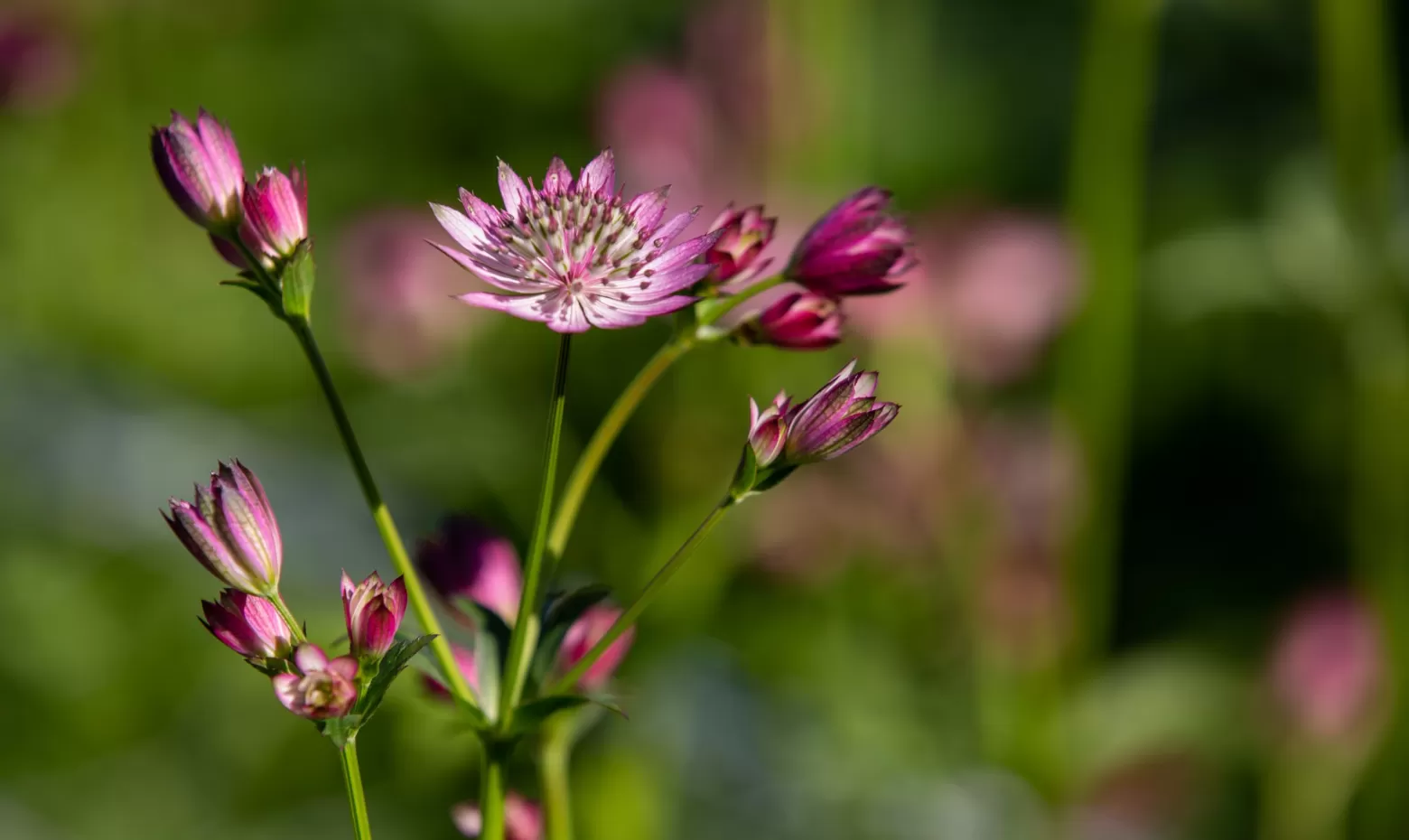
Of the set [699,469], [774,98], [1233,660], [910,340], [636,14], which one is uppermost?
[636,14]

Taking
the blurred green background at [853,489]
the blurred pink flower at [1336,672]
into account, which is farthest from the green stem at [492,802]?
the blurred pink flower at [1336,672]

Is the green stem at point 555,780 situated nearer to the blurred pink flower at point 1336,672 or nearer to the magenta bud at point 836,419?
→ the magenta bud at point 836,419

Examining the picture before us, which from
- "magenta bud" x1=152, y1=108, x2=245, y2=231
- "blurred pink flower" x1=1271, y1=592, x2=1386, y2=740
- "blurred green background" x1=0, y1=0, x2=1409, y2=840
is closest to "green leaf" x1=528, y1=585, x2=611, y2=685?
"magenta bud" x1=152, y1=108, x2=245, y2=231

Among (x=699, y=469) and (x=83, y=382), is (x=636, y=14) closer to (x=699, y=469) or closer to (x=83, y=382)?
(x=83, y=382)

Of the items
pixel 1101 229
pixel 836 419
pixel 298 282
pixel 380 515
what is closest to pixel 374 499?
pixel 380 515

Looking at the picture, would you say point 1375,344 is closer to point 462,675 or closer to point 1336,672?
point 1336,672

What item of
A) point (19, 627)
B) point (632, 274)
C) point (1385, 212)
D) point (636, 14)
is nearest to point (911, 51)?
point (636, 14)
